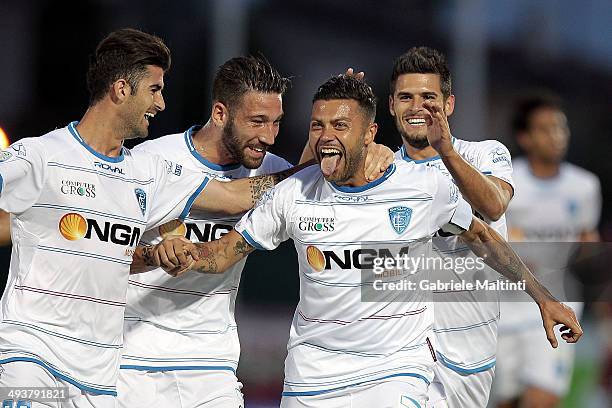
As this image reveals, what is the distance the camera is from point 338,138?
6.01 meters

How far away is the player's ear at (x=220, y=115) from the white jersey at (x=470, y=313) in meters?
1.08

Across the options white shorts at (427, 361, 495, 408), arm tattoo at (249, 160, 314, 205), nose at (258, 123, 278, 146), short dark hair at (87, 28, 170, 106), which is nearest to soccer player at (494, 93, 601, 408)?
white shorts at (427, 361, 495, 408)

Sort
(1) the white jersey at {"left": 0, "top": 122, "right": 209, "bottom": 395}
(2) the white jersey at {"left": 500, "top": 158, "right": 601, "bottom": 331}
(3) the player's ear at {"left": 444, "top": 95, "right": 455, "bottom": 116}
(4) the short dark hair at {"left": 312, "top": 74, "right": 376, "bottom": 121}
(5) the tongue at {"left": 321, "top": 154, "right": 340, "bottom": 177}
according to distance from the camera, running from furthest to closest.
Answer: (2) the white jersey at {"left": 500, "top": 158, "right": 601, "bottom": 331}, (3) the player's ear at {"left": 444, "top": 95, "right": 455, "bottom": 116}, (4) the short dark hair at {"left": 312, "top": 74, "right": 376, "bottom": 121}, (5) the tongue at {"left": 321, "top": 154, "right": 340, "bottom": 177}, (1) the white jersey at {"left": 0, "top": 122, "right": 209, "bottom": 395}

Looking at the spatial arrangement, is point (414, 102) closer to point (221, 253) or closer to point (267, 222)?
point (267, 222)

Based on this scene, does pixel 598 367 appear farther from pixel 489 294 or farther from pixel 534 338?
pixel 489 294

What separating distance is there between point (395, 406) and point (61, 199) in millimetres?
1881

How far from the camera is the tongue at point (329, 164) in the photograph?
19.6 ft

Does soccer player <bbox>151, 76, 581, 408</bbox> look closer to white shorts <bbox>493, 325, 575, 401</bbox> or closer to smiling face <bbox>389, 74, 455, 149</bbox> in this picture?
smiling face <bbox>389, 74, 455, 149</bbox>

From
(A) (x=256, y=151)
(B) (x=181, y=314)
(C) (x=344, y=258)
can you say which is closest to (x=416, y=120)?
(A) (x=256, y=151)

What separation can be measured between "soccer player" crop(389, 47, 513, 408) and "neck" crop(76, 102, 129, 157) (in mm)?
1809

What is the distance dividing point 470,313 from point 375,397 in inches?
53.7

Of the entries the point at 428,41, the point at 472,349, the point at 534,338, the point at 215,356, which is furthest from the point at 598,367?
the point at 215,356

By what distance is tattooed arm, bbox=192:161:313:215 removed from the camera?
20.6 feet

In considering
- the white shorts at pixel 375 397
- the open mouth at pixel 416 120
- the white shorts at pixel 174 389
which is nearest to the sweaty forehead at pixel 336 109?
the open mouth at pixel 416 120
